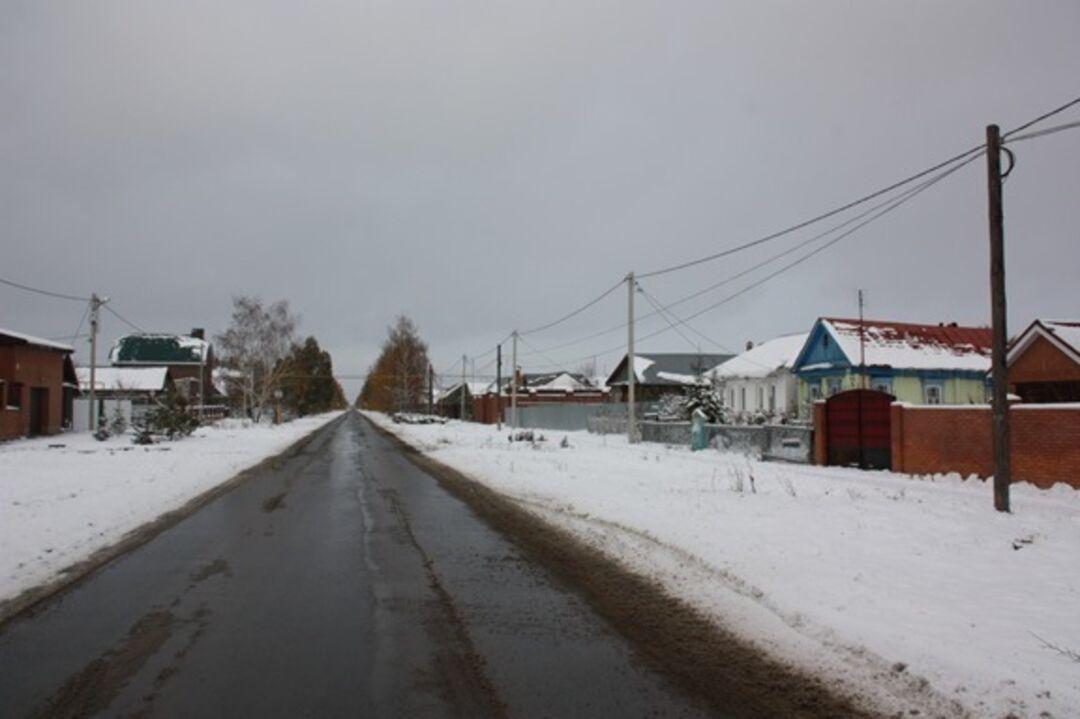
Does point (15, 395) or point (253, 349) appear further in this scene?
point (253, 349)

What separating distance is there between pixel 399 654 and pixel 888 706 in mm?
3299

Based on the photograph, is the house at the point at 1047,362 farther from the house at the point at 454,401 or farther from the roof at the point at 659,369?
the house at the point at 454,401

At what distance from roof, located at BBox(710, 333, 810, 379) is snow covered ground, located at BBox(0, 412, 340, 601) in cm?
2975

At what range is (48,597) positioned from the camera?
7.79m

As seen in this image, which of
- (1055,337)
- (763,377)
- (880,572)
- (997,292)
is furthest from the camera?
(763,377)

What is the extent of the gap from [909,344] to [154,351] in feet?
296

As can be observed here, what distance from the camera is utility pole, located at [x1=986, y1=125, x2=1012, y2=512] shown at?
1330 centimetres

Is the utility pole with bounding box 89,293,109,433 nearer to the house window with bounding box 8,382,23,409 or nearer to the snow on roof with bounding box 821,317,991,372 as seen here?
the house window with bounding box 8,382,23,409

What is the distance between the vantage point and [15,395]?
130ft

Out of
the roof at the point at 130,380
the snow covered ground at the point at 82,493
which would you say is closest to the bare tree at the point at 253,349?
the roof at the point at 130,380

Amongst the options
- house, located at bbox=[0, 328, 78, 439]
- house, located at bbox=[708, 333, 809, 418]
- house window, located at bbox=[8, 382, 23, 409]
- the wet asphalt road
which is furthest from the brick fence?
house window, located at bbox=[8, 382, 23, 409]

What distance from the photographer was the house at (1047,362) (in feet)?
89.6

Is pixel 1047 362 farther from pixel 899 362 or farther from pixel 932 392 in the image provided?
pixel 932 392

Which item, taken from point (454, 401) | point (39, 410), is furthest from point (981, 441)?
point (454, 401)
